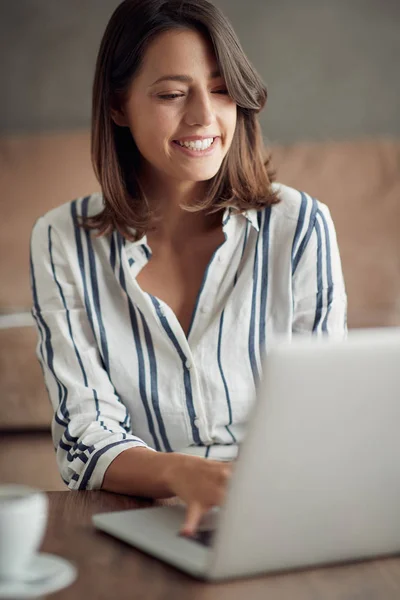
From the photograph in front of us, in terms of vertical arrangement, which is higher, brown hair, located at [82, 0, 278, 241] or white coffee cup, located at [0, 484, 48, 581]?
brown hair, located at [82, 0, 278, 241]

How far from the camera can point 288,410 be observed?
0.64 meters

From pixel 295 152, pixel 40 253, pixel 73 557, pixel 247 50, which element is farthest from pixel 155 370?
pixel 247 50

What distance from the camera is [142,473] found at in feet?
3.25

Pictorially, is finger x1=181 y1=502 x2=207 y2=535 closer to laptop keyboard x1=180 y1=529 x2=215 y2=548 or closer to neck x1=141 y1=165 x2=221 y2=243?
laptop keyboard x1=180 y1=529 x2=215 y2=548

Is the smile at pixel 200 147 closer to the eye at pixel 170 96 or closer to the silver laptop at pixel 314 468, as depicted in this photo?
the eye at pixel 170 96

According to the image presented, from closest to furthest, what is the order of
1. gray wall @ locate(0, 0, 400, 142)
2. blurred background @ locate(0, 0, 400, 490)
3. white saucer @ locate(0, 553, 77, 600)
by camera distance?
white saucer @ locate(0, 553, 77, 600) → blurred background @ locate(0, 0, 400, 490) → gray wall @ locate(0, 0, 400, 142)

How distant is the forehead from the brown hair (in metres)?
0.01

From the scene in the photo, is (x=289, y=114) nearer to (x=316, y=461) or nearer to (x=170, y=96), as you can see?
(x=170, y=96)

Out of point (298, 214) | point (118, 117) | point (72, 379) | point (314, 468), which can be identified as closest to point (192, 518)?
point (314, 468)

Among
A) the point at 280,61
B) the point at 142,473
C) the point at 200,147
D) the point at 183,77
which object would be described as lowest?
the point at 142,473

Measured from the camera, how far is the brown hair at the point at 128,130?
139cm

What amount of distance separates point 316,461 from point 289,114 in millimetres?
2888

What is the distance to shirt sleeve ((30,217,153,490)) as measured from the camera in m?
1.14

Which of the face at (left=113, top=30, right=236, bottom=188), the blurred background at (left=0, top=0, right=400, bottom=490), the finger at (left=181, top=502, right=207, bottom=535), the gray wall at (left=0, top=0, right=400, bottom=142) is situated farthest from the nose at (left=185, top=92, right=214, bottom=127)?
the gray wall at (left=0, top=0, right=400, bottom=142)
